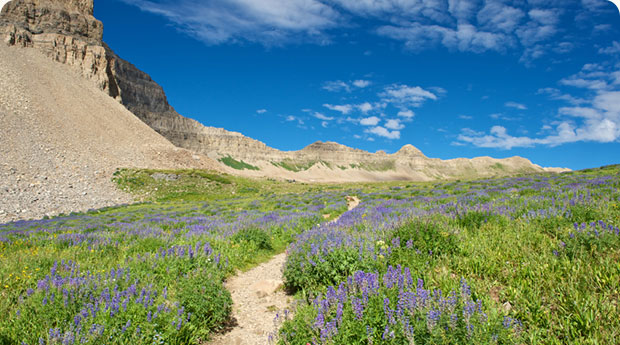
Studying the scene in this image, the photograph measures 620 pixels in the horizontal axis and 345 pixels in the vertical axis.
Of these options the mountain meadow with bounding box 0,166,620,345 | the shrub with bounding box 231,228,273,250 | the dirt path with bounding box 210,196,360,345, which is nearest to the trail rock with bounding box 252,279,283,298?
the dirt path with bounding box 210,196,360,345

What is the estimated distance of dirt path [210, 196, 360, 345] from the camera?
15.8 feet

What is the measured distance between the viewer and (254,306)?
6086mm

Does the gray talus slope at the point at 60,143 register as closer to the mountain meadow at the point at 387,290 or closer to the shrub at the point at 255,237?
the shrub at the point at 255,237

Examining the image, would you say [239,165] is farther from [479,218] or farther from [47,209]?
[479,218]

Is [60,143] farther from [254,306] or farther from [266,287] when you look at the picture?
[254,306]

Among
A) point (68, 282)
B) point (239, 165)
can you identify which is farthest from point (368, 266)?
point (239, 165)

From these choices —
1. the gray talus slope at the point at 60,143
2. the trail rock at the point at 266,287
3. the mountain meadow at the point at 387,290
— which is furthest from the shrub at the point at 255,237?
the gray talus slope at the point at 60,143

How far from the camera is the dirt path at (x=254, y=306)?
482 cm

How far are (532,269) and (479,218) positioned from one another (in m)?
3.53

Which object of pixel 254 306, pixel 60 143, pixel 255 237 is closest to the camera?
pixel 254 306

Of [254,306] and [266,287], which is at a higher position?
[266,287]

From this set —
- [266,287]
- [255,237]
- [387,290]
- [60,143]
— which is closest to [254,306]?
[266,287]

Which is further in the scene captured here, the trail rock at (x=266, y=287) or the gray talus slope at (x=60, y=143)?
the gray talus slope at (x=60, y=143)

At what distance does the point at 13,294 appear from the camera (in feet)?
15.4
